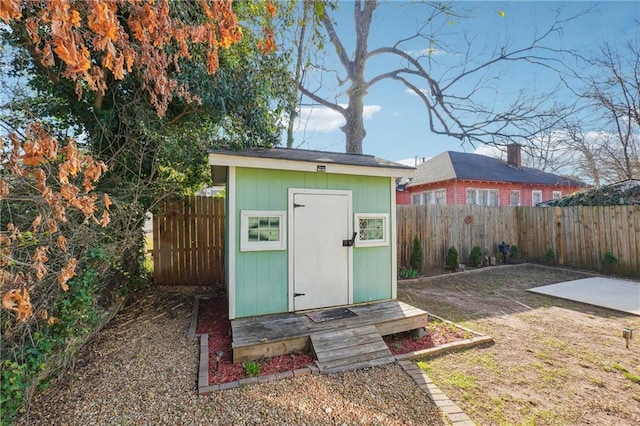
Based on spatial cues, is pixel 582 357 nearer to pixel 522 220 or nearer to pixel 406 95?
pixel 522 220

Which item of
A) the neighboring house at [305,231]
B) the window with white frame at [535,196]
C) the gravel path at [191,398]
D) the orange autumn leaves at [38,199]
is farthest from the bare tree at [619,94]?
the orange autumn leaves at [38,199]

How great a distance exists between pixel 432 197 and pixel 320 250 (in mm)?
12363

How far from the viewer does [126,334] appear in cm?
414

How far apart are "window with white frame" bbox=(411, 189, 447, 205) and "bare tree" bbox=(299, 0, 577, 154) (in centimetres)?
627

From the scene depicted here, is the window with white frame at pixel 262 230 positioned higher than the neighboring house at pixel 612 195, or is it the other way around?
the neighboring house at pixel 612 195

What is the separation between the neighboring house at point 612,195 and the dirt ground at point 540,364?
530 cm

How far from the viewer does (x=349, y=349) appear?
3.53 m

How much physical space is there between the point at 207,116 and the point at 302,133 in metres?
5.56

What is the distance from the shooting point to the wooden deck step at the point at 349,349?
10.9 feet

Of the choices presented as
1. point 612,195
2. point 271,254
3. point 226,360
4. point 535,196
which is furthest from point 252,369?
point 535,196

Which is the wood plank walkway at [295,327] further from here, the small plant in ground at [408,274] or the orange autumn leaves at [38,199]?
the small plant in ground at [408,274]

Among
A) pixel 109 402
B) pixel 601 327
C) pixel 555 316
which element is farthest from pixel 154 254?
pixel 601 327

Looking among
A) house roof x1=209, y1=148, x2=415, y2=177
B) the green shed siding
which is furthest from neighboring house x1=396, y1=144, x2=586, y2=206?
the green shed siding

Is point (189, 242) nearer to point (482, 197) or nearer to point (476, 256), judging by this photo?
point (476, 256)
